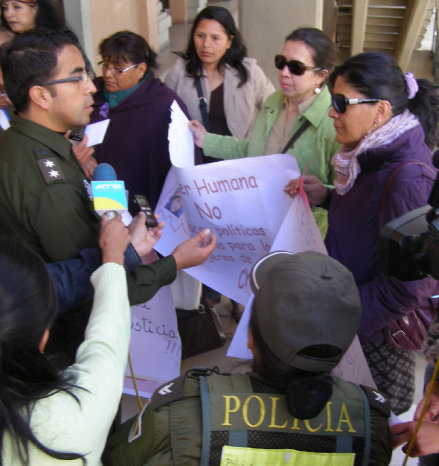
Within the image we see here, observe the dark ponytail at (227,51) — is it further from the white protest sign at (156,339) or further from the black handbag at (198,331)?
the white protest sign at (156,339)

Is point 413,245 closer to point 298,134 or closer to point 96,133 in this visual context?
point 298,134

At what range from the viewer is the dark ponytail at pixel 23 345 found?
1.23 meters

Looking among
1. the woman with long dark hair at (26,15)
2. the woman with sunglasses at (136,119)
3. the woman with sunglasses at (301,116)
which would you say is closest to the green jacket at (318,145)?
the woman with sunglasses at (301,116)

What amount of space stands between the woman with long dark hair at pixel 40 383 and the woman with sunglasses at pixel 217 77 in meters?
2.92

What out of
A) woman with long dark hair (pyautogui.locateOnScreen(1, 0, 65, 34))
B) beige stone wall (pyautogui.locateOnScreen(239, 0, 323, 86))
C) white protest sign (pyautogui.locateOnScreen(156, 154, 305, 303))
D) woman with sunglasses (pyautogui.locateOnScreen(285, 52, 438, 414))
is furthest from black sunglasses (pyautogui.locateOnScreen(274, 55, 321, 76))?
beige stone wall (pyautogui.locateOnScreen(239, 0, 323, 86))

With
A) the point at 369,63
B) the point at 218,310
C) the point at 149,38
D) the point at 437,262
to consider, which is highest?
the point at 369,63

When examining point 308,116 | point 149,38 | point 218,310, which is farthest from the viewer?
point 149,38

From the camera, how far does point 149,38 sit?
884 cm

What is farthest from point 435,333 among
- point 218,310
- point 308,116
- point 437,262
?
point 218,310

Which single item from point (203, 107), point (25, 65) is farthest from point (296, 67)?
point (25, 65)

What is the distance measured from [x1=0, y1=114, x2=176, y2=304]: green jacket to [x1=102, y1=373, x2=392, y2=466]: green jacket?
27.6 inches

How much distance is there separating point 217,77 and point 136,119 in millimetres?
931

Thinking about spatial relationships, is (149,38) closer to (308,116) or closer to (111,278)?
(308,116)

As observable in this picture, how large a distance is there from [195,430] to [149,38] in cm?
821
